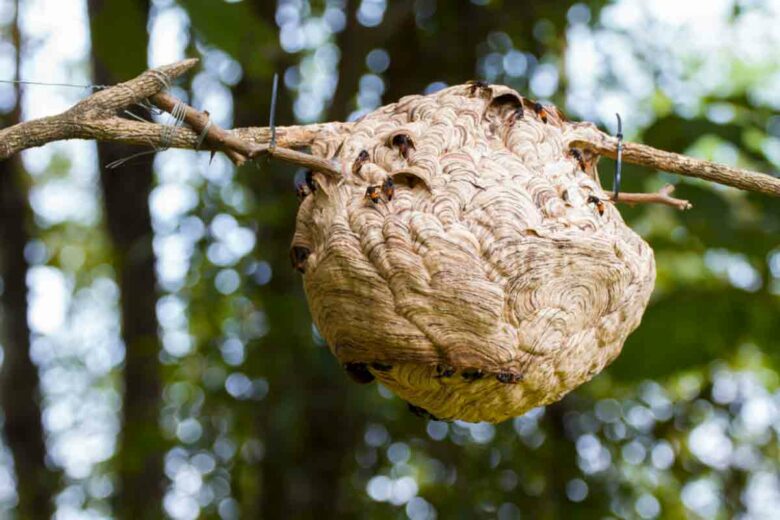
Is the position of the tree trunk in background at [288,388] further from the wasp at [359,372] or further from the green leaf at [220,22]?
the wasp at [359,372]

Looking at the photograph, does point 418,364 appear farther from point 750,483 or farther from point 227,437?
point 750,483

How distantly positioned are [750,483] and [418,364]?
4565 mm

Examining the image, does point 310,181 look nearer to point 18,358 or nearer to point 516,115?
point 516,115

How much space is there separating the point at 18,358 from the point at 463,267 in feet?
16.6

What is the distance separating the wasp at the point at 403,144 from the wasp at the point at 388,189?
0.31ft

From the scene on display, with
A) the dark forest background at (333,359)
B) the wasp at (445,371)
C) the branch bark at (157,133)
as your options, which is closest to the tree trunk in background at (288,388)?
the dark forest background at (333,359)

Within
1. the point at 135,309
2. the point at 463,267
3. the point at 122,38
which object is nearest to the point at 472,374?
the point at 463,267

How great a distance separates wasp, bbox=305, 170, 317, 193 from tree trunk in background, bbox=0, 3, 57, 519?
4.49 m

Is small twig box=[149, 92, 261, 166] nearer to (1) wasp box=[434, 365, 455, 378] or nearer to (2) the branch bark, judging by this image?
(2) the branch bark

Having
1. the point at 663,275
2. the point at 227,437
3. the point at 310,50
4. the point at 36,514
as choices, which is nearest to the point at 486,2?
the point at 310,50

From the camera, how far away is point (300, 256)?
223cm

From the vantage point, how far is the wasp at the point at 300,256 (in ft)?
7.30

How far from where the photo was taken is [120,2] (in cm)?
343

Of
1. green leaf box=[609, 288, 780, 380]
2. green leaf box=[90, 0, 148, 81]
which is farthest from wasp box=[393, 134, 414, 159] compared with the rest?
green leaf box=[609, 288, 780, 380]
